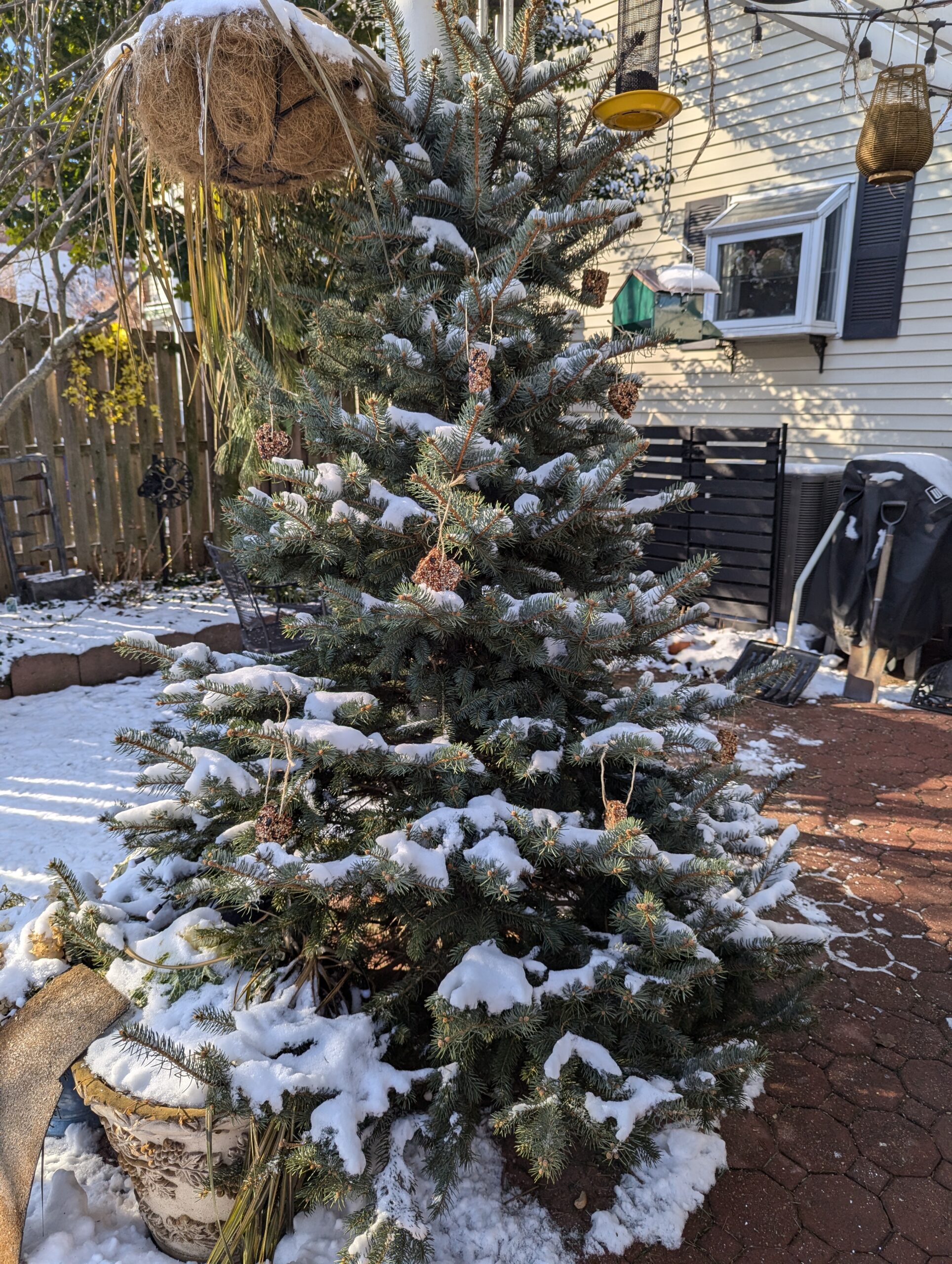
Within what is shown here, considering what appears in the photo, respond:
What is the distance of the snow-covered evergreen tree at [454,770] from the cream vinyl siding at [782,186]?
4.42 metres

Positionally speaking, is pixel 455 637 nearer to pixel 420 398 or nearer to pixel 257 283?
pixel 420 398

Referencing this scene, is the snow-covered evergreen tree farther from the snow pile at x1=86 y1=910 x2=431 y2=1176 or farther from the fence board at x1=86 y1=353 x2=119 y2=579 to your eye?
the fence board at x1=86 y1=353 x2=119 y2=579

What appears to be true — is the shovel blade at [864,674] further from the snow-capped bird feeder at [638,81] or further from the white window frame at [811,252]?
the snow-capped bird feeder at [638,81]

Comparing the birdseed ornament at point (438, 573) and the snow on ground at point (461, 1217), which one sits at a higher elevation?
the birdseed ornament at point (438, 573)

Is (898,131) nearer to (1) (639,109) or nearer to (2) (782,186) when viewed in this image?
(1) (639,109)

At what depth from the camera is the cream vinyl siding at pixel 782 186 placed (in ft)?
20.1

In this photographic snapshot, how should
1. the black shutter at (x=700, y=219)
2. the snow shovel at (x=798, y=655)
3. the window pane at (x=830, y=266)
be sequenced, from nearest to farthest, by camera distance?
the snow shovel at (x=798, y=655) < the window pane at (x=830, y=266) < the black shutter at (x=700, y=219)

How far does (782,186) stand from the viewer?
7.01 meters

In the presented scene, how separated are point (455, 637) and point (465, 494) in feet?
1.40

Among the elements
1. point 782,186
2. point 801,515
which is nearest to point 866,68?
point 782,186

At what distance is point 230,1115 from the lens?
1.47m

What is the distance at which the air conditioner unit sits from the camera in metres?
6.93

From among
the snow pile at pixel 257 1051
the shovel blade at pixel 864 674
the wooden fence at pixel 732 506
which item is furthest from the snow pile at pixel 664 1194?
the wooden fence at pixel 732 506

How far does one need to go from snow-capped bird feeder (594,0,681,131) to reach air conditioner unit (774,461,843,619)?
421cm
